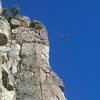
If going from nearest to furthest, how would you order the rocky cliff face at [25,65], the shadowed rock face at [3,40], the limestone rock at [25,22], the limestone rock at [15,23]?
the rocky cliff face at [25,65], the shadowed rock face at [3,40], the limestone rock at [15,23], the limestone rock at [25,22]

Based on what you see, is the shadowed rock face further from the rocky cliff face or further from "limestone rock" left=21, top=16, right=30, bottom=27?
"limestone rock" left=21, top=16, right=30, bottom=27

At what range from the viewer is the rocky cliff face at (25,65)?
83.5 ft

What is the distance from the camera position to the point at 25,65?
1077 inches

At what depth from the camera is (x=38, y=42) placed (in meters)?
29.6

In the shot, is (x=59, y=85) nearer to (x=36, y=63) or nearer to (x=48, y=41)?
(x=36, y=63)

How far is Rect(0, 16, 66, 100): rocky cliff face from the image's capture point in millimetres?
25438

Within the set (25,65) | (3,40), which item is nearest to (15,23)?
(3,40)

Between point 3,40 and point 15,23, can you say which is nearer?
point 3,40

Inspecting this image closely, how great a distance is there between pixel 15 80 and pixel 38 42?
4257mm

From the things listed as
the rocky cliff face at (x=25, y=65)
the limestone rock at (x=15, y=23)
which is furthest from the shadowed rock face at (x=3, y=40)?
the limestone rock at (x=15, y=23)

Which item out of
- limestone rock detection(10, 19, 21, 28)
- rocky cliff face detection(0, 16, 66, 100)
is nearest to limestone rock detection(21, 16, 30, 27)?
rocky cliff face detection(0, 16, 66, 100)

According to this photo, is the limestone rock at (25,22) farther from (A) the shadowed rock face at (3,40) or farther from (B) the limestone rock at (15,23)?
(A) the shadowed rock face at (3,40)

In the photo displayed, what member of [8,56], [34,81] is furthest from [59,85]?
[8,56]

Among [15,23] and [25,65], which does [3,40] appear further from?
[15,23]
